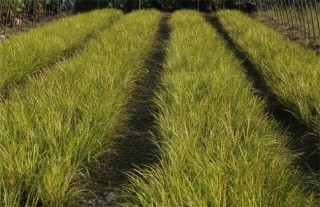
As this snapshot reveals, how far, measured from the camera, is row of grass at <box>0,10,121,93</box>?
4.28m

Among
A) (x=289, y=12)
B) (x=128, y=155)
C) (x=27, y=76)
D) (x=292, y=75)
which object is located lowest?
(x=128, y=155)

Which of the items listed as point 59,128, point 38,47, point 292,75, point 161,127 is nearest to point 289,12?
point 292,75

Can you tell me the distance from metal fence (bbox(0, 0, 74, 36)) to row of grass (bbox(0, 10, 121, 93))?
1333 millimetres

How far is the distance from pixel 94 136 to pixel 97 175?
239 millimetres

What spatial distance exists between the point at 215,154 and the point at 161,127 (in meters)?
0.58

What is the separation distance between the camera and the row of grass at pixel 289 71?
3.41 metres

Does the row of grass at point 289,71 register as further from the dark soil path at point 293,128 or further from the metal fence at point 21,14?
the metal fence at point 21,14

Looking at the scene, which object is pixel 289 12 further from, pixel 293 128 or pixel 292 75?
pixel 293 128

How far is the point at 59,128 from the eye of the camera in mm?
2564

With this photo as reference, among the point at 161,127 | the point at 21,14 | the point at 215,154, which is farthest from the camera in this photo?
the point at 21,14

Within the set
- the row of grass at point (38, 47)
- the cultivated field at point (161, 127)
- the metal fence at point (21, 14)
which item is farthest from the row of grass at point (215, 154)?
the metal fence at point (21, 14)

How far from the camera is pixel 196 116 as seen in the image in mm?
2895

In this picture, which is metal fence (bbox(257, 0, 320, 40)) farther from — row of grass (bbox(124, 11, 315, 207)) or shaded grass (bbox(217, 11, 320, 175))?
row of grass (bbox(124, 11, 315, 207))

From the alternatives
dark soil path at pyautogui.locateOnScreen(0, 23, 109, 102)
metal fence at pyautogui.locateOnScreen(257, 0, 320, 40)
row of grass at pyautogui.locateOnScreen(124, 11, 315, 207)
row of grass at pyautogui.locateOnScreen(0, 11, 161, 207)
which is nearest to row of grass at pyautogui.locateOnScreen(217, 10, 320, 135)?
row of grass at pyautogui.locateOnScreen(124, 11, 315, 207)
